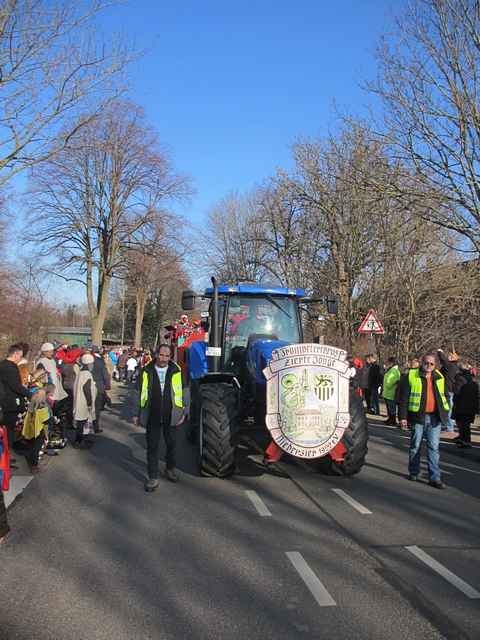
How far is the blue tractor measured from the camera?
7902 mm

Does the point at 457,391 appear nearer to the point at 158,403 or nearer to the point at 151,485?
the point at 158,403

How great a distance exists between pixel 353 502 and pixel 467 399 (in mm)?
5595

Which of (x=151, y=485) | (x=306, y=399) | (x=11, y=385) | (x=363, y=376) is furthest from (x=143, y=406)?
(x=363, y=376)

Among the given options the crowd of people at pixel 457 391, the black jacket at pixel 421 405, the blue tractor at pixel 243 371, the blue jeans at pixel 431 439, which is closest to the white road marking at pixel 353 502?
the blue tractor at pixel 243 371

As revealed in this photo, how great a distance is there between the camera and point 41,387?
957 cm

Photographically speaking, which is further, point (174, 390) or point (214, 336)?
point (214, 336)

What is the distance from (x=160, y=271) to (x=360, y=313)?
13.3 metres

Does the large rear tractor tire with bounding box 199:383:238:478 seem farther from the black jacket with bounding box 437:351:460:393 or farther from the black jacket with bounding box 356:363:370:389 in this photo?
the black jacket with bounding box 356:363:370:389

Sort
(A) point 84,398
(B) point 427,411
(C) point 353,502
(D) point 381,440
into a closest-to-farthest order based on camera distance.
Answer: (C) point 353,502 < (B) point 427,411 < (A) point 84,398 < (D) point 381,440

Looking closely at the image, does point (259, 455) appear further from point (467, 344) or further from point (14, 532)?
point (467, 344)

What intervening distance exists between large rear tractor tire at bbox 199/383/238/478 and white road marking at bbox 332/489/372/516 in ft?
4.60

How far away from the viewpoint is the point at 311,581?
470cm

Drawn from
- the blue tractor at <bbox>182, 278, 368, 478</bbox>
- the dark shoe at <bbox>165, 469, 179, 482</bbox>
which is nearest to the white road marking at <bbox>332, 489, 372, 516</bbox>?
the blue tractor at <bbox>182, 278, 368, 478</bbox>

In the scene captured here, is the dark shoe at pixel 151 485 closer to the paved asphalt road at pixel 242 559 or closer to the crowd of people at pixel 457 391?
the paved asphalt road at pixel 242 559
